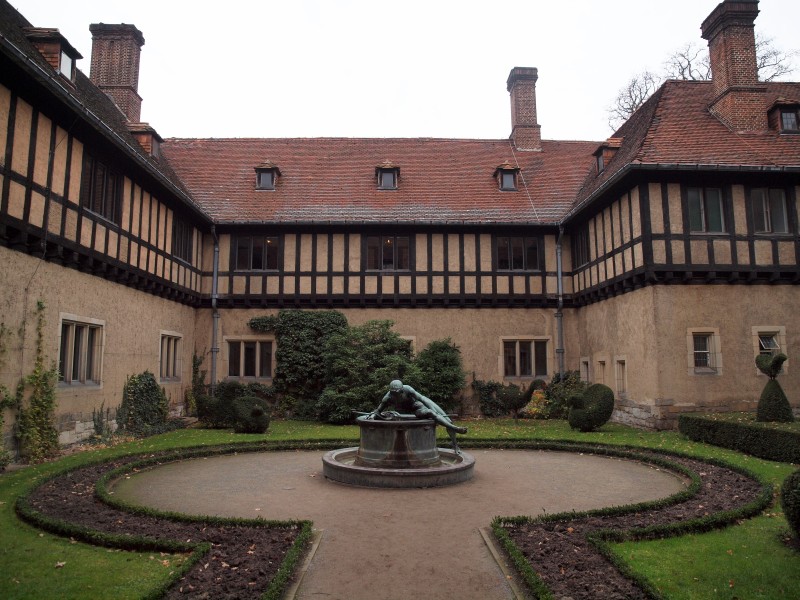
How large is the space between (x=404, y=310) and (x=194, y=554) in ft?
51.6

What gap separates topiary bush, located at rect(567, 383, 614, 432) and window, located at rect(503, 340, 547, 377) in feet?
16.8

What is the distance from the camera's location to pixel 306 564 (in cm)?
568

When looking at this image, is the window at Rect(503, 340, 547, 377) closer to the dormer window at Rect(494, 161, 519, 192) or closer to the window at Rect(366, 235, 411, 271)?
the window at Rect(366, 235, 411, 271)

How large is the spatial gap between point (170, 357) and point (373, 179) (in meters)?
10.0

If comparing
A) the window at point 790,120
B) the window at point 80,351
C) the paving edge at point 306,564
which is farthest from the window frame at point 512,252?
the paving edge at point 306,564

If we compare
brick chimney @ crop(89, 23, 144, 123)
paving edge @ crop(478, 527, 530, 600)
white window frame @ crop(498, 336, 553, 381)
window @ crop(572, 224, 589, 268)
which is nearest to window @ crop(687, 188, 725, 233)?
window @ crop(572, 224, 589, 268)

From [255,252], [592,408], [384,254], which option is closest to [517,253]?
[384,254]

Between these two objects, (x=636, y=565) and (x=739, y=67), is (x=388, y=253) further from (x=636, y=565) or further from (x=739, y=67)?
(x=636, y=565)

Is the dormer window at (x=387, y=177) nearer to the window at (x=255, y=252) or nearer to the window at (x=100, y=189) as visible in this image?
the window at (x=255, y=252)

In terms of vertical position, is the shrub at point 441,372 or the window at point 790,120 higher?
the window at point 790,120

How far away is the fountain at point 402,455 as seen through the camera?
9242 mm

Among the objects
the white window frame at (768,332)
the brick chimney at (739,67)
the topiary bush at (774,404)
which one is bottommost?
the topiary bush at (774,404)

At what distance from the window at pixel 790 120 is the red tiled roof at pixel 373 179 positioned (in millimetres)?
6959

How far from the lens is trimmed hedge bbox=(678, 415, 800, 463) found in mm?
10820
